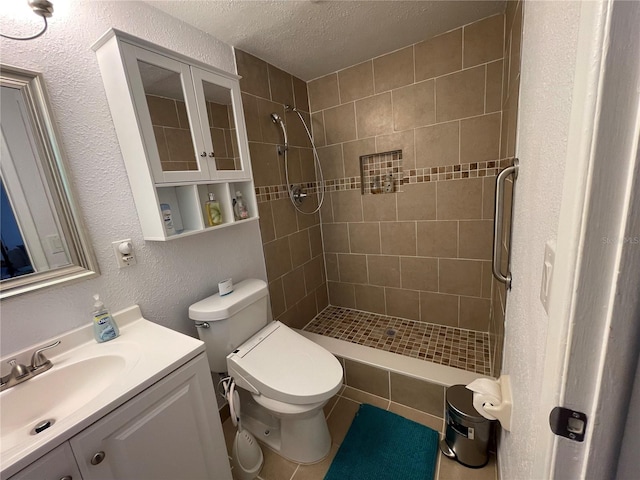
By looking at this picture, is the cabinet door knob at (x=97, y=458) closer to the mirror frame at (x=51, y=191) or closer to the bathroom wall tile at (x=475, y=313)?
the mirror frame at (x=51, y=191)

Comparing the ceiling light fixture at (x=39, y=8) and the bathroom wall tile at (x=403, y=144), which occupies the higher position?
the ceiling light fixture at (x=39, y=8)

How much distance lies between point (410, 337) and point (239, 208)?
1541 millimetres

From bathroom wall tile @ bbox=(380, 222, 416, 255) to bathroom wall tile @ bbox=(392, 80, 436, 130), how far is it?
0.72 metres

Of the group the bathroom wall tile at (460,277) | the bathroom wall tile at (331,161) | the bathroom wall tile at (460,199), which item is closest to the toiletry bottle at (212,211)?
the bathroom wall tile at (331,161)

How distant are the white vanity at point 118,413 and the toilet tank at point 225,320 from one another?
220mm

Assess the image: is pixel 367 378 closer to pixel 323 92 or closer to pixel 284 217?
pixel 284 217

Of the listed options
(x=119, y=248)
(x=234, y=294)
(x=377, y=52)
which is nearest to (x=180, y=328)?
(x=234, y=294)

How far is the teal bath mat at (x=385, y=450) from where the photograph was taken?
1.24 m

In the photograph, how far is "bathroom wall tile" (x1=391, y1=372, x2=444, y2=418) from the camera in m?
1.46

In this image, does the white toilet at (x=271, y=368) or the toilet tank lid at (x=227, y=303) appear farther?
the toilet tank lid at (x=227, y=303)

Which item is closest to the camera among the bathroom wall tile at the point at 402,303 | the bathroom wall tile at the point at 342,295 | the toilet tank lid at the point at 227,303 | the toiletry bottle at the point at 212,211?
the toilet tank lid at the point at 227,303

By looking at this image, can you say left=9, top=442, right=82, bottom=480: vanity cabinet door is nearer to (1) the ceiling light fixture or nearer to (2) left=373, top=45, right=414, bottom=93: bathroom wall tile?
(1) the ceiling light fixture

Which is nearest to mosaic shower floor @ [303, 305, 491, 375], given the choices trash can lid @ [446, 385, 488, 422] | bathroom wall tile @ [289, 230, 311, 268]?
trash can lid @ [446, 385, 488, 422]

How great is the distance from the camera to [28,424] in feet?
2.72
